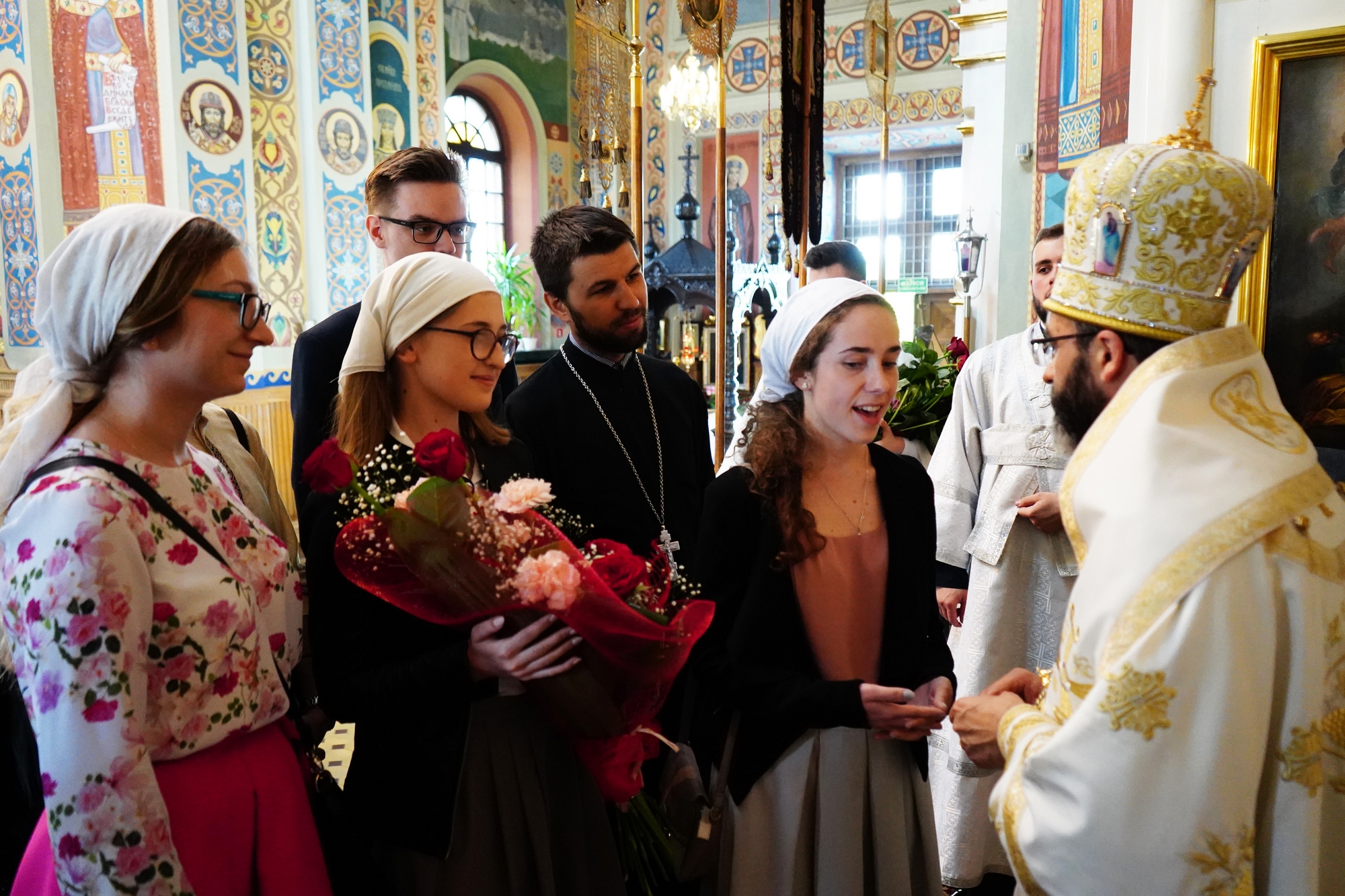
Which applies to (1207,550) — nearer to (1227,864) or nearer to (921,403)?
(1227,864)

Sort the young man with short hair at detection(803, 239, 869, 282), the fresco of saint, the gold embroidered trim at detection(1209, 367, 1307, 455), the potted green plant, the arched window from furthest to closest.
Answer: the arched window
the potted green plant
the fresco of saint
the young man with short hair at detection(803, 239, 869, 282)
the gold embroidered trim at detection(1209, 367, 1307, 455)

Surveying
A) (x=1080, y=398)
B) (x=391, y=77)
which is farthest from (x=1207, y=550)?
(x=391, y=77)

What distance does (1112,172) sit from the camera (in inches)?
60.1

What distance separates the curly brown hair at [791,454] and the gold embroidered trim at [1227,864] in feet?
3.00

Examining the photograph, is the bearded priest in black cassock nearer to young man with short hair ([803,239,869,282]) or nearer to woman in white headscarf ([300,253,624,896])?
woman in white headscarf ([300,253,624,896])

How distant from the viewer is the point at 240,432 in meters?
Answer: 2.16

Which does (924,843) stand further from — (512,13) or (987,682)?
(512,13)

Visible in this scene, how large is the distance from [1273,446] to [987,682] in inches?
78.2

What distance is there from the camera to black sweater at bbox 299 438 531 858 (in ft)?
5.66

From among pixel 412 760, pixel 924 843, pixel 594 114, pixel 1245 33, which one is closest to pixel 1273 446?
pixel 924 843

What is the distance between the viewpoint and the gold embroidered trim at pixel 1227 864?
1.23 metres

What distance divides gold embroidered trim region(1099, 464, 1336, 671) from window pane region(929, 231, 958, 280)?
1617cm

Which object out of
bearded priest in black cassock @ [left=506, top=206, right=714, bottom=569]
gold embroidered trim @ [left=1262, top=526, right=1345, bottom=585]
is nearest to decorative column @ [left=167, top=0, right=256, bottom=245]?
bearded priest in black cassock @ [left=506, top=206, right=714, bottom=569]

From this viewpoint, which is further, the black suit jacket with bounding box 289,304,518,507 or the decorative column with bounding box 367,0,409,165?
the decorative column with bounding box 367,0,409,165
